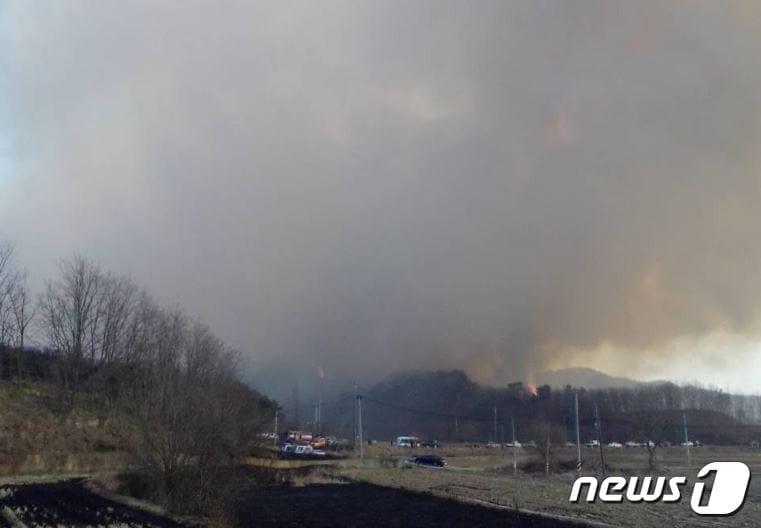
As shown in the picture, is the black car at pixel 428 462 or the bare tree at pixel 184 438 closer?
the bare tree at pixel 184 438

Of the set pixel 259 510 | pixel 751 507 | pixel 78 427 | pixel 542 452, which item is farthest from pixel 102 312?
pixel 751 507

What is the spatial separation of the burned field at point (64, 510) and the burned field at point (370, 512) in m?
6.14

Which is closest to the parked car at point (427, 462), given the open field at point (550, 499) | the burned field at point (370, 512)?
the open field at point (550, 499)

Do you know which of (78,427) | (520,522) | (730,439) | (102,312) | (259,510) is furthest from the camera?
(730,439)

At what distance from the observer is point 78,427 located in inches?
3696

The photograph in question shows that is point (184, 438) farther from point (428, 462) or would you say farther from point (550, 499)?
point (428, 462)

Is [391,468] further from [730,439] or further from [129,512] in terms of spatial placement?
[730,439]

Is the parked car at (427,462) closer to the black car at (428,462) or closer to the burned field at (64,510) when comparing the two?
the black car at (428,462)

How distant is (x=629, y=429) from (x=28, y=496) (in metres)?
174

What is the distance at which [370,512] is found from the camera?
4688 centimetres

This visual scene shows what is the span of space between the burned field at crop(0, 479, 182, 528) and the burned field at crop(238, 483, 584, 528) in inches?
242

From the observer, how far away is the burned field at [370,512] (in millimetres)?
39781

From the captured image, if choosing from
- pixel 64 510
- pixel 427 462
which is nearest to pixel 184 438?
pixel 64 510

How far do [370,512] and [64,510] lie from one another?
1779 cm
